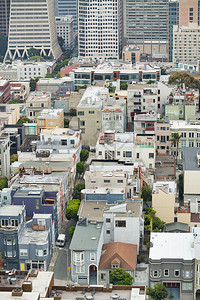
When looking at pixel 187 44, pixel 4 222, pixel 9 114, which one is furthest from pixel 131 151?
pixel 187 44

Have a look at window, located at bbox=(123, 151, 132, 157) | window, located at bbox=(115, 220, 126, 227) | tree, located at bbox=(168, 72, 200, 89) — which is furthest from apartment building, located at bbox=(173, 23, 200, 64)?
window, located at bbox=(115, 220, 126, 227)

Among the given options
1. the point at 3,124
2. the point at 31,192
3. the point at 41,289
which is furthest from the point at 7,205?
the point at 3,124

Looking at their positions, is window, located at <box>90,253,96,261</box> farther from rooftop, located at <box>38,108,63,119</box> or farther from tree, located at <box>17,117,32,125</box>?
tree, located at <box>17,117,32,125</box>

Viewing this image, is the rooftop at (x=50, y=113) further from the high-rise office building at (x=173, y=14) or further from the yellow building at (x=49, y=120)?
the high-rise office building at (x=173, y=14)

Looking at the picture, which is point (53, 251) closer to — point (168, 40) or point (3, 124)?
point (3, 124)

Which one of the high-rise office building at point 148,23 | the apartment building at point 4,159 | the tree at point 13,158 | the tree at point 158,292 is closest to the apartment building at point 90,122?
the tree at point 13,158

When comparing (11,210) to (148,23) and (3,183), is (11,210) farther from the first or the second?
(148,23)

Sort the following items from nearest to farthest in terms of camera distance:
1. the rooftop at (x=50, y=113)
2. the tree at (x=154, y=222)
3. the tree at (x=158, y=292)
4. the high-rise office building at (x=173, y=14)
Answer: the tree at (x=158, y=292) → the tree at (x=154, y=222) → the rooftop at (x=50, y=113) → the high-rise office building at (x=173, y=14)
